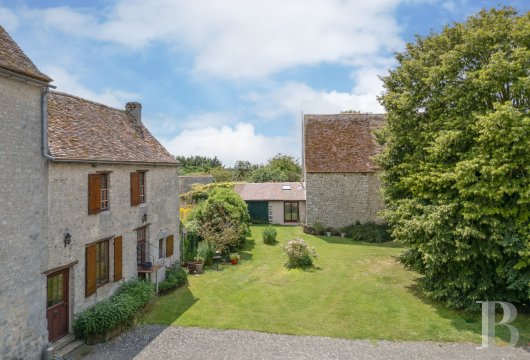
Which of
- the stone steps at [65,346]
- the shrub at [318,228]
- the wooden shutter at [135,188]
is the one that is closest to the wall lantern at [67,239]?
the stone steps at [65,346]

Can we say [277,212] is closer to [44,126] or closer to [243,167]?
[44,126]

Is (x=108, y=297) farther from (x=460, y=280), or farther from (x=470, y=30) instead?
(x=470, y=30)

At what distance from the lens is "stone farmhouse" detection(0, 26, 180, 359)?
9.13 meters

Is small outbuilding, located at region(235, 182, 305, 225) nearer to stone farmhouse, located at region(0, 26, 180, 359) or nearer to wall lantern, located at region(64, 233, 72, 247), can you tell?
stone farmhouse, located at region(0, 26, 180, 359)

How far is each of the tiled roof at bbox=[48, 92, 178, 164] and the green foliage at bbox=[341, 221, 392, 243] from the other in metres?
15.4

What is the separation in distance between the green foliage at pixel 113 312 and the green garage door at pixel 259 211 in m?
20.7

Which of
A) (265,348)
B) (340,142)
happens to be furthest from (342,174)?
(265,348)

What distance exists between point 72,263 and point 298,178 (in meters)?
47.5


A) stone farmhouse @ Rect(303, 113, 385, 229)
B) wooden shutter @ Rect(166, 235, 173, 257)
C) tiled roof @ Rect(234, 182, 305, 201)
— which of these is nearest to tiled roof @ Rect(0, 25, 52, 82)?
wooden shutter @ Rect(166, 235, 173, 257)

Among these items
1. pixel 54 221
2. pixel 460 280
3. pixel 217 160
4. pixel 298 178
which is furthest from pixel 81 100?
pixel 217 160

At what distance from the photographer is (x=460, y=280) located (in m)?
13.8

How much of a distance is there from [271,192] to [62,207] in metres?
25.0

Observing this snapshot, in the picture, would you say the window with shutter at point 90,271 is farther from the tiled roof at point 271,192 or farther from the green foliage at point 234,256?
the tiled roof at point 271,192

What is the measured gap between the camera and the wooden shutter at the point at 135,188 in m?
15.0
